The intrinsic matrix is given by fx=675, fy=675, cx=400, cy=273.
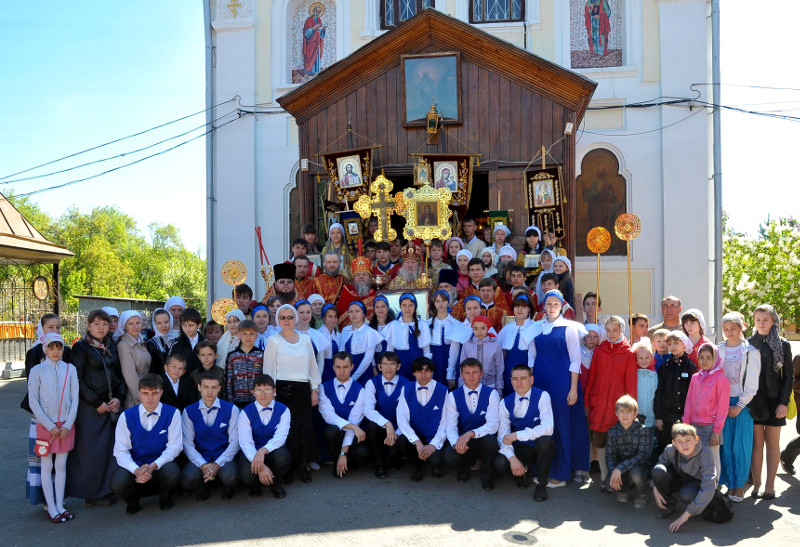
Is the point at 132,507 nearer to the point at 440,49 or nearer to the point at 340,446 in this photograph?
the point at 340,446

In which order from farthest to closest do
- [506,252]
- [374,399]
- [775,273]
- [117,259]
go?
[117,259]
[775,273]
[506,252]
[374,399]

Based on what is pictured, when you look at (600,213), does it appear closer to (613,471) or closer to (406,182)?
(406,182)

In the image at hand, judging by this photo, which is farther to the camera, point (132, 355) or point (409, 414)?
point (409, 414)

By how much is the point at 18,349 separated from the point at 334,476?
16853 mm

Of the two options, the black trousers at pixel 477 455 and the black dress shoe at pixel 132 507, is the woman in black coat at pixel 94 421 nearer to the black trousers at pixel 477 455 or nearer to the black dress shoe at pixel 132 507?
the black dress shoe at pixel 132 507

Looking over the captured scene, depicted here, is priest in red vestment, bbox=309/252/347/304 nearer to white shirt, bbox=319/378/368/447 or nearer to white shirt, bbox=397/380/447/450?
white shirt, bbox=319/378/368/447

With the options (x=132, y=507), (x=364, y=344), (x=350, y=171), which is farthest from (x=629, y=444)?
(x=350, y=171)

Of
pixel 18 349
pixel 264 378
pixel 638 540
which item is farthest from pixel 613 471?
pixel 18 349

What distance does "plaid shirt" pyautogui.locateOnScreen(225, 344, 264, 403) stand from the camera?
Answer: 6453mm

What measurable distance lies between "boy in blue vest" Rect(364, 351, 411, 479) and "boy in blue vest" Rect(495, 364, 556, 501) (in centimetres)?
108

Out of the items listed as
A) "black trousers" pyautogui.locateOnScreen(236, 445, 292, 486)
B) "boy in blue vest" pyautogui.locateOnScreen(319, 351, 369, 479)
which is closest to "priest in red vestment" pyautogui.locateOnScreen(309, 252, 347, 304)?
"boy in blue vest" pyautogui.locateOnScreen(319, 351, 369, 479)

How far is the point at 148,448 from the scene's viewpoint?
5.70 m

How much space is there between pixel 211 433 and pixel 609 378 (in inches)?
145

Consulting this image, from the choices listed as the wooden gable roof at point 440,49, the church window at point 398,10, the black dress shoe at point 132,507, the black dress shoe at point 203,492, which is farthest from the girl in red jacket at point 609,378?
the church window at point 398,10
